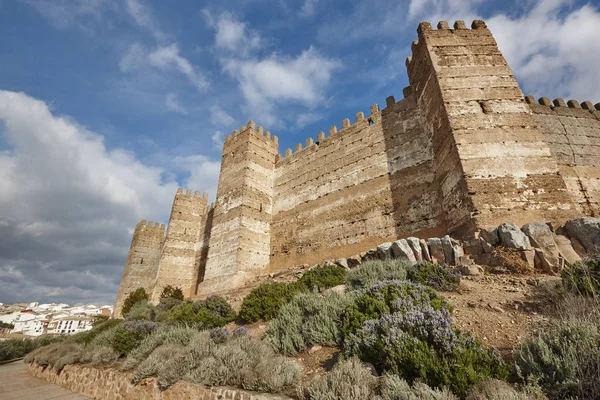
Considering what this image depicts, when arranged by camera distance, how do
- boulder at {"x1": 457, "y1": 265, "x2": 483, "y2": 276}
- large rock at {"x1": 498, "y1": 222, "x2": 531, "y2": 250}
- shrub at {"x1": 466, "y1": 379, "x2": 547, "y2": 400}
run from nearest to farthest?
shrub at {"x1": 466, "y1": 379, "x2": 547, "y2": 400}, boulder at {"x1": 457, "y1": 265, "x2": 483, "y2": 276}, large rock at {"x1": 498, "y1": 222, "x2": 531, "y2": 250}

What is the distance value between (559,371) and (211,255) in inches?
657

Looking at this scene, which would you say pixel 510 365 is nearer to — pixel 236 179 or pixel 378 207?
pixel 378 207

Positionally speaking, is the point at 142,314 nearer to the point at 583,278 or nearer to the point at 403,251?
the point at 403,251

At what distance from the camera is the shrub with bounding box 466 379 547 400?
229cm

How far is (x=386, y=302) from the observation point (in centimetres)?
469

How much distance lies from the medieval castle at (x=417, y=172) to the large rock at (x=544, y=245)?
1.64m

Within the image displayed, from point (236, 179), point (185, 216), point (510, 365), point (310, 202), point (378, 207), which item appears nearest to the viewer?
point (510, 365)

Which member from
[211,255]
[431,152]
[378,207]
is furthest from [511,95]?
[211,255]

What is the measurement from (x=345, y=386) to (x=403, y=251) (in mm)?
5831

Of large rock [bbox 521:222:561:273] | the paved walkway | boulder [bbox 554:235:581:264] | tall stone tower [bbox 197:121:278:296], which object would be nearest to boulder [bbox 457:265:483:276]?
large rock [bbox 521:222:561:273]

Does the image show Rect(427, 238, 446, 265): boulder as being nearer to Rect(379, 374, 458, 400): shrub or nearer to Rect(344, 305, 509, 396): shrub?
Rect(344, 305, 509, 396): shrub

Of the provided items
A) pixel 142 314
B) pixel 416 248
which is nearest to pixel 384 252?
pixel 416 248

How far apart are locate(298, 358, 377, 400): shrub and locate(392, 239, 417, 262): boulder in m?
5.13

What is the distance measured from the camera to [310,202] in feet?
53.4
